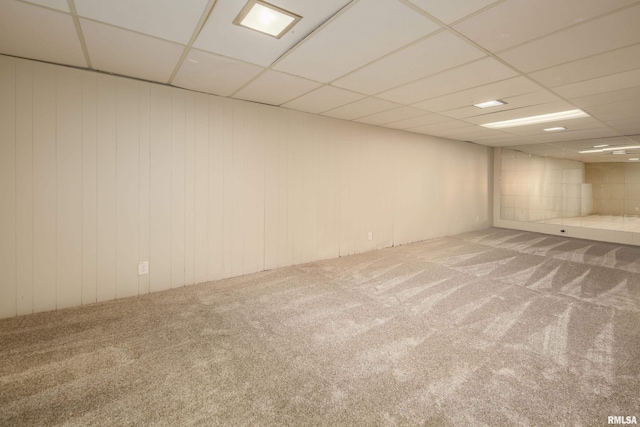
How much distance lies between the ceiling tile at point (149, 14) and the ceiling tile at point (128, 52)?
0.41ft

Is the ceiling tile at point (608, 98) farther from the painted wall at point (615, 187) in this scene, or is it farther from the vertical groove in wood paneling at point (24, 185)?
the vertical groove in wood paneling at point (24, 185)

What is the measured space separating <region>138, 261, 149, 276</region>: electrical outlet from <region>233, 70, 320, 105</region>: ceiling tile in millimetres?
2218

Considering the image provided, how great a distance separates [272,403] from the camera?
5.52 feet

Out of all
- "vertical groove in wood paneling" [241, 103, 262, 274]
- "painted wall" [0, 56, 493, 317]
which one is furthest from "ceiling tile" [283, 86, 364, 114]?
"vertical groove in wood paneling" [241, 103, 262, 274]

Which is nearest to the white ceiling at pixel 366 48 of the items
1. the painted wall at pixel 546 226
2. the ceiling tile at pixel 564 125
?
the ceiling tile at pixel 564 125

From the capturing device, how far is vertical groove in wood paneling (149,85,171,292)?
128 inches

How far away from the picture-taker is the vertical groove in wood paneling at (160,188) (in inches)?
128

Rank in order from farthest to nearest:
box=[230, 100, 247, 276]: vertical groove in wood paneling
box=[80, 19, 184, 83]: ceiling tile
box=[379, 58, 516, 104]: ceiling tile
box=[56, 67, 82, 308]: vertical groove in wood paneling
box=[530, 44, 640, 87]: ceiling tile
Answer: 1. box=[230, 100, 247, 276]: vertical groove in wood paneling
2. box=[56, 67, 82, 308]: vertical groove in wood paneling
3. box=[379, 58, 516, 104]: ceiling tile
4. box=[530, 44, 640, 87]: ceiling tile
5. box=[80, 19, 184, 83]: ceiling tile

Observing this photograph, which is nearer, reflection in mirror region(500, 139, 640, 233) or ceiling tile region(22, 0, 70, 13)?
ceiling tile region(22, 0, 70, 13)

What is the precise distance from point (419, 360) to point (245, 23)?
2636mm

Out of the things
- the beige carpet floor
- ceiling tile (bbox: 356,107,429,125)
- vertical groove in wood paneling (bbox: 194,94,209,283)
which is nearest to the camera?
the beige carpet floor

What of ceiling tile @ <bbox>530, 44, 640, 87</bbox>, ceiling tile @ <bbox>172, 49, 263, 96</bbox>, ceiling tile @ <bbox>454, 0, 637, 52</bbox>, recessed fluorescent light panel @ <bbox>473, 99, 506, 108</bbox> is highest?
recessed fluorescent light panel @ <bbox>473, 99, 506, 108</bbox>

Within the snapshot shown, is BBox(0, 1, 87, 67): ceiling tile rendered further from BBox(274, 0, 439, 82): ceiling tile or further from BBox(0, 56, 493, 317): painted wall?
BBox(274, 0, 439, 82): ceiling tile

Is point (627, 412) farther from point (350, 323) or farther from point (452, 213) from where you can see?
point (452, 213)
